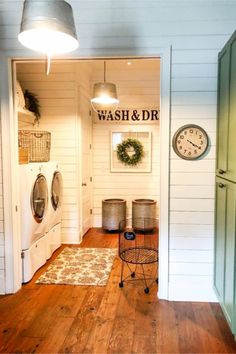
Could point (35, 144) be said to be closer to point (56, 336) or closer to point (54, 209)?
point (54, 209)

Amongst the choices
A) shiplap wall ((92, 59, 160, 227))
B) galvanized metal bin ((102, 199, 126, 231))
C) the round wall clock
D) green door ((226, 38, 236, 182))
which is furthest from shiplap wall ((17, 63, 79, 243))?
green door ((226, 38, 236, 182))

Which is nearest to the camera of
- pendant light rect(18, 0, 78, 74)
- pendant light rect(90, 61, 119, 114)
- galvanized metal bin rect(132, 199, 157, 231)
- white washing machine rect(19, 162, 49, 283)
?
pendant light rect(18, 0, 78, 74)

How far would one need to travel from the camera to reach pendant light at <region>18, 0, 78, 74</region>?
5.65 ft

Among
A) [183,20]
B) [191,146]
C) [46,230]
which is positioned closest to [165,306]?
[191,146]

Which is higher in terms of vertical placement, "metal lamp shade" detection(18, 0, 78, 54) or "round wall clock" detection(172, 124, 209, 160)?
"metal lamp shade" detection(18, 0, 78, 54)

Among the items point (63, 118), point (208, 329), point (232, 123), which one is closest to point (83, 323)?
point (208, 329)

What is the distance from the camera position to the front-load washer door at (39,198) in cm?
358

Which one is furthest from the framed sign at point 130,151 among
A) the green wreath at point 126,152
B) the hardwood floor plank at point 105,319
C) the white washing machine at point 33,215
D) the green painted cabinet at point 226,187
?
the green painted cabinet at point 226,187

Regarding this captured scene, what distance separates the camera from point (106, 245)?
486cm

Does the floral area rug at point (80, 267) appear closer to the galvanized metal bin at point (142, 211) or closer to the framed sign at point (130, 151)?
the galvanized metal bin at point (142, 211)

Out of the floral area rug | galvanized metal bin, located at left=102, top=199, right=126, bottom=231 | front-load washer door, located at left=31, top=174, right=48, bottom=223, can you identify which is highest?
front-load washer door, located at left=31, top=174, right=48, bottom=223

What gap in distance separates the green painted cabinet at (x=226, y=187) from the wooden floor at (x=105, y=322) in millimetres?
264

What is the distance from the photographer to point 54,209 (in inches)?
167

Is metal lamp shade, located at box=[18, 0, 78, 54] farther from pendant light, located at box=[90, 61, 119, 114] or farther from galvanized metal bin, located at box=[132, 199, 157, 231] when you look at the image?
galvanized metal bin, located at box=[132, 199, 157, 231]
